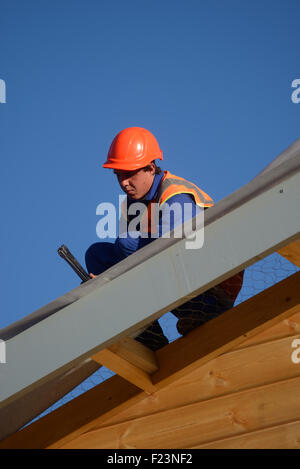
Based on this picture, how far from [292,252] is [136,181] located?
6.01 ft

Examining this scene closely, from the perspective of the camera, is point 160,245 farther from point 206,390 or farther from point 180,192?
point 180,192

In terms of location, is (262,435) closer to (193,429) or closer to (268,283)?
(193,429)

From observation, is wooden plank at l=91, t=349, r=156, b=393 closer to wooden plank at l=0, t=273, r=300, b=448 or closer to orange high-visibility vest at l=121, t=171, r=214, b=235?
wooden plank at l=0, t=273, r=300, b=448

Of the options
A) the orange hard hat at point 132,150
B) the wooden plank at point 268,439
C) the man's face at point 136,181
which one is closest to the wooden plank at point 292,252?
the wooden plank at point 268,439

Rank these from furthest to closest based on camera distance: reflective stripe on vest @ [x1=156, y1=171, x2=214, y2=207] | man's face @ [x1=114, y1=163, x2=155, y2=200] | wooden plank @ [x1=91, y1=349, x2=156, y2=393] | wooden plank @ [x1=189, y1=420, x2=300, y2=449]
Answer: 1. man's face @ [x1=114, y1=163, x2=155, y2=200]
2. reflective stripe on vest @ [x1=156, y1=171, x2=214, y2=207]
3. wooden plank @ [x1=189, y1=420, x2=300, y2=449]
4. wooden plank @ [x1=91, y1=349, x2=156, y2=393]

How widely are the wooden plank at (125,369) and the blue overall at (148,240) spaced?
0.23 m

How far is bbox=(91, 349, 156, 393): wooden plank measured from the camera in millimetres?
2361

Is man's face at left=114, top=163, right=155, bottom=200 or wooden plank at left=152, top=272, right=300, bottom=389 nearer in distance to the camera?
wooden plank at left=152, top=272, right=300, bottom=389

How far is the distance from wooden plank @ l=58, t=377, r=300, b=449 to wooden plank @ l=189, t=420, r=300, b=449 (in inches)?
0.8

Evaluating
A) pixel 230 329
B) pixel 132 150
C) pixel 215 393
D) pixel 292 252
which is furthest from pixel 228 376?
pixel 132 150

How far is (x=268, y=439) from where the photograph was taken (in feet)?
8.21

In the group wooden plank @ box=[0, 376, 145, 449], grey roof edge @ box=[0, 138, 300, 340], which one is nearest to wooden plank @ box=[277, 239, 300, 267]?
grey roof edge @ box=[0, 138, 300, 340]

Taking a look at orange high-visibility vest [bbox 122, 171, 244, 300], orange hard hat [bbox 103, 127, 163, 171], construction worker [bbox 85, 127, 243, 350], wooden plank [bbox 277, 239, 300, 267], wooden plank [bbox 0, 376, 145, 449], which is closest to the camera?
wooden plank [bbox 277, 239, 300, 267]
